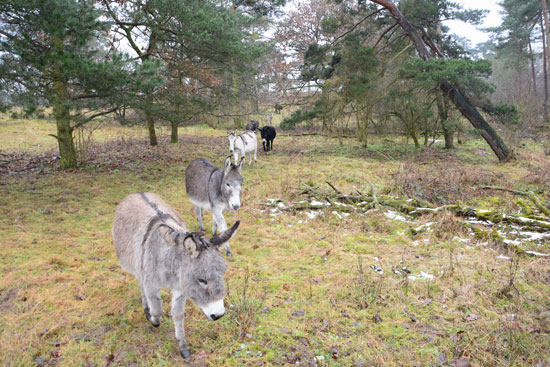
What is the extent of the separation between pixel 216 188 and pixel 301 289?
8.87 feet

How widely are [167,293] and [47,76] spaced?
7.04 m

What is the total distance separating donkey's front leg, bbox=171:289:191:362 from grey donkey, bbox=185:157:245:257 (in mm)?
2411

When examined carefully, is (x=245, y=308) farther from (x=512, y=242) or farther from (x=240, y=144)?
(x=240, y=144)

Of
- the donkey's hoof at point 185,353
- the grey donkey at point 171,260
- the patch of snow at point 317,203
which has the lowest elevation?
the donkey's hoof at point 185,353

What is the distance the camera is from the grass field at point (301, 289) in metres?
3.31

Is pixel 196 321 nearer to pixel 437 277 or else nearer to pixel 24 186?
pixel 437 277

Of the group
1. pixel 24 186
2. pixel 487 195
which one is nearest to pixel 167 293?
pixel 24 186

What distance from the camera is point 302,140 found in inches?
862

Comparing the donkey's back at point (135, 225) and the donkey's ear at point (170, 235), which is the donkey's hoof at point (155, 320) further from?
the donkey's ear at point (170, 235)

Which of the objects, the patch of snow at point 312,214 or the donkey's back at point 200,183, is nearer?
the donkey's back at point 200,183

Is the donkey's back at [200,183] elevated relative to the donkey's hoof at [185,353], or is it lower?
elevated

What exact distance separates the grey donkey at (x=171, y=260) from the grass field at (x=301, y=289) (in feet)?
2.16

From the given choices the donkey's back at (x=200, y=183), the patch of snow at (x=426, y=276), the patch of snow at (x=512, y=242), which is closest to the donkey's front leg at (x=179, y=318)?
the donkey's back at (x=200, y=183)

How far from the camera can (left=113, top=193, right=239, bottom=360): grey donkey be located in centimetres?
284
